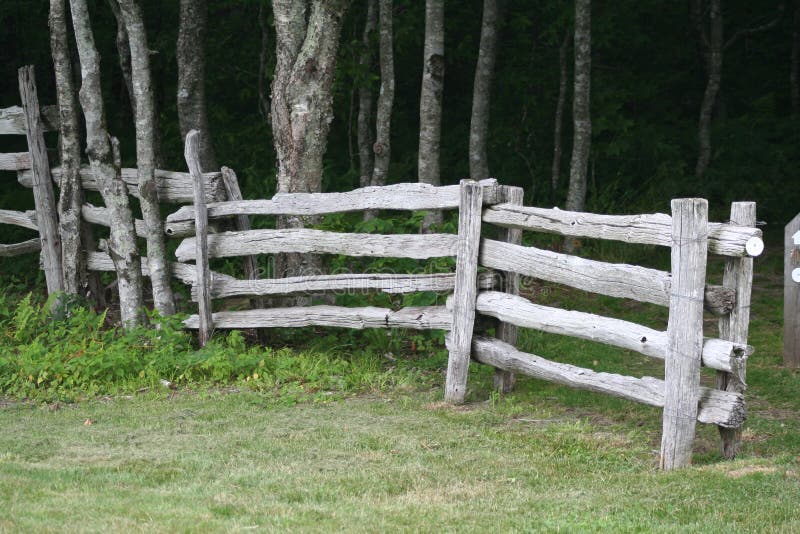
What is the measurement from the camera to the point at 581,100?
1258 centimetres

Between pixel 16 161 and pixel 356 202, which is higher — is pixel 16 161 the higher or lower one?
the higher one

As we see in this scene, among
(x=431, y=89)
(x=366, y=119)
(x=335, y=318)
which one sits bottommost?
(x=335, y=318)

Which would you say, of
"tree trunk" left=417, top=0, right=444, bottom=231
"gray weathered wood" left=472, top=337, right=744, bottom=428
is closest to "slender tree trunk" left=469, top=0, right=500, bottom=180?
"tree trunk" left=417, top=0, right=444, bottom=231

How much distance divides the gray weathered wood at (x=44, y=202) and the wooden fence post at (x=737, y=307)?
6.96 m

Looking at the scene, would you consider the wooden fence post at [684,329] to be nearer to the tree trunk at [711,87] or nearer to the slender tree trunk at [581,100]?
the slender tree trunk at [581,100]

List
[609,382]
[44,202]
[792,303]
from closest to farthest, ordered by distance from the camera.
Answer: [609,382], [792,303], [44,202]

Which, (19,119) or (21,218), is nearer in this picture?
(19,119)

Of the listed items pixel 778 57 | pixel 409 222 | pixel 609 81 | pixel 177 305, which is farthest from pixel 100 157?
pixel 778 57

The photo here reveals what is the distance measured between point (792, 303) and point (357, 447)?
15.3ft

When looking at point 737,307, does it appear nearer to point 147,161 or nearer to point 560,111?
point 147,161

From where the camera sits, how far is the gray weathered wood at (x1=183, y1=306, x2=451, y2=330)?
26.5ft

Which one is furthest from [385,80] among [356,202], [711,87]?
[711,87]

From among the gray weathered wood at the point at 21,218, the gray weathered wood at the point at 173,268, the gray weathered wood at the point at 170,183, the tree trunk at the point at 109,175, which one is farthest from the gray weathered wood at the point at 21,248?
the tree trunk at the point at 109,175

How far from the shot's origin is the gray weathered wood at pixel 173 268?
9.16 m
